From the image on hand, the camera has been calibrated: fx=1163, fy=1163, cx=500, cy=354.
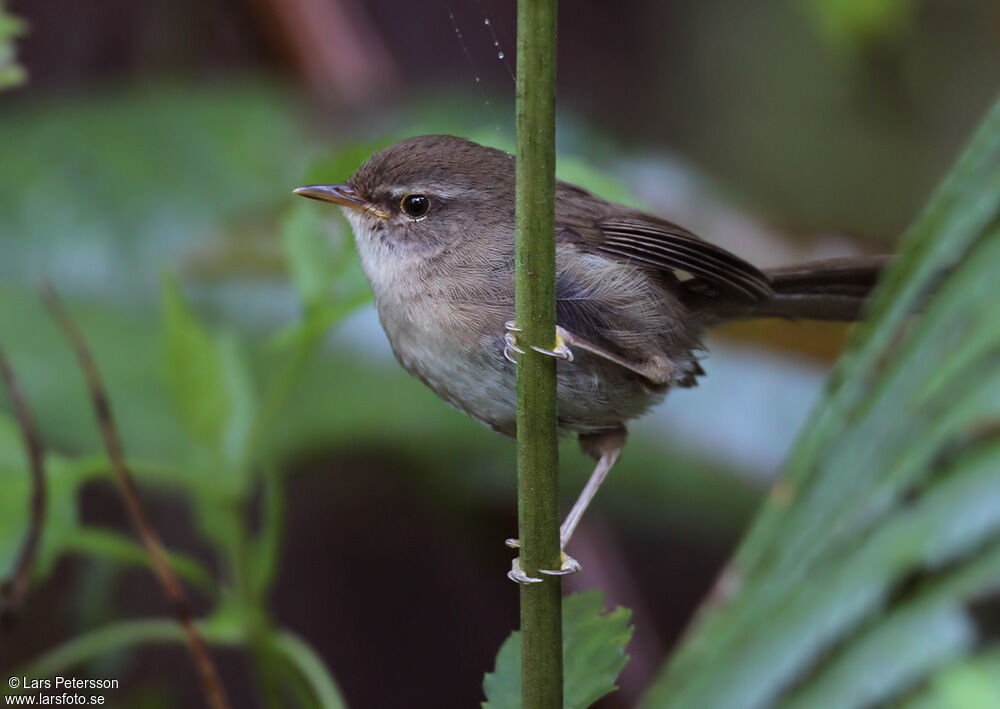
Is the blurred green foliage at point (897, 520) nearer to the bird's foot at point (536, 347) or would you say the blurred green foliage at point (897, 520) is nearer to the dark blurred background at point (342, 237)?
the bird's foot at point (536, 347)

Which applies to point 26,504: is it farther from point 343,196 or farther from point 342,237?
point 342,237

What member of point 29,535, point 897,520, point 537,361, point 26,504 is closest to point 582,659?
point 537,361

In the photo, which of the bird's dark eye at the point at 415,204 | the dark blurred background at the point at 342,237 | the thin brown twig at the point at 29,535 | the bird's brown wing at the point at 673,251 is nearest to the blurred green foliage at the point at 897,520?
the bird's brown wing at the point at 673,251

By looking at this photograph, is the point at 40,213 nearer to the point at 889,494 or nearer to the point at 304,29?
the point at 304,29

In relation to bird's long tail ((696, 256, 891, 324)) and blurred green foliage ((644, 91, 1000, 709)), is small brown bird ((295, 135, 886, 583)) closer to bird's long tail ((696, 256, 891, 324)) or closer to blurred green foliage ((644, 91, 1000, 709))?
bird's long tail ((696, 256, 891, 324))

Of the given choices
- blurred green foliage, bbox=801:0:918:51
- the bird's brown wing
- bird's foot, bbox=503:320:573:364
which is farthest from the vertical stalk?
blurred green foliage, bbox=801:0:918:51

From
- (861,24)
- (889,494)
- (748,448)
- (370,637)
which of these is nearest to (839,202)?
(861,24)
